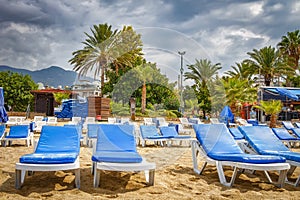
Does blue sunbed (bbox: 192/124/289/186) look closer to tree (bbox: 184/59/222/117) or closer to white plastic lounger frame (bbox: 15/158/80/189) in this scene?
white plastic lounger frame (bbox: 15/158/80/189)

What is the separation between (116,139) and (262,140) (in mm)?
2520

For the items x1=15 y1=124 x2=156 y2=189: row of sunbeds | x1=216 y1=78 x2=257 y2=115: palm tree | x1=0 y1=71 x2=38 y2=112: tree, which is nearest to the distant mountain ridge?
x1=0 y1=71 x2=38 y2=112: tree

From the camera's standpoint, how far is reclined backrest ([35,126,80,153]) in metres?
4.47

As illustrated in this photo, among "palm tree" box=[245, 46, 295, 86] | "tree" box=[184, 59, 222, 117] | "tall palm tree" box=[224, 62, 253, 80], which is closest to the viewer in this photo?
"tree" box=[184, 59, 222, 117]

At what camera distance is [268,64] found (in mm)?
27297

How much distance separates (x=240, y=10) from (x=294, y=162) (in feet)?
24.3

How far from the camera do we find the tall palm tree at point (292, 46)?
30.7 metres

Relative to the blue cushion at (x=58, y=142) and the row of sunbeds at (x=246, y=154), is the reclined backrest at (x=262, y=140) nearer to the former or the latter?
the row of sunbeds at (x=246, y=154)

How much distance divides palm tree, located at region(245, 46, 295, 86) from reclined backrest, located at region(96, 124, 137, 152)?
25113 mm

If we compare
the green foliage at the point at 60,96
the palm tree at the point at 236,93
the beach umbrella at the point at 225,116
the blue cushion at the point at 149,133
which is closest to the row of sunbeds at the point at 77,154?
the blue cushion at the point at 149,133

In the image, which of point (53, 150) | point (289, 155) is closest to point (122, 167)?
point (53, 150)

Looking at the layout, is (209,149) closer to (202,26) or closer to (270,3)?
(202,26)

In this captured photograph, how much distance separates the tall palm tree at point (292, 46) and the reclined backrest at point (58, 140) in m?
30.4

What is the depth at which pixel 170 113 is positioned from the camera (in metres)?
→ 16.6
